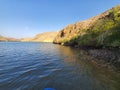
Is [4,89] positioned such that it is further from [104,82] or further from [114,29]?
[114,29]

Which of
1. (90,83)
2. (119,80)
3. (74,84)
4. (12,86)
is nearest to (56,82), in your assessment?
(74,84)

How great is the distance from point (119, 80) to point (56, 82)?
576cm

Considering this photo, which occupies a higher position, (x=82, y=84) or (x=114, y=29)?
(x=114, y=29)

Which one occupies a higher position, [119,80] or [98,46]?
[98,46]

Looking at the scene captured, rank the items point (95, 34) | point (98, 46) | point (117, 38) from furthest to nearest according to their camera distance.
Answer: point (95, 34), point (98, 46), point (117, 38)

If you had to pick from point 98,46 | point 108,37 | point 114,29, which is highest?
point 114,29

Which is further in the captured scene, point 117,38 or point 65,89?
point 117,38

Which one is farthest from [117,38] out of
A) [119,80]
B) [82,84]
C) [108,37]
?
[82,84]

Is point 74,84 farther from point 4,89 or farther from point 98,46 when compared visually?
point 98,46

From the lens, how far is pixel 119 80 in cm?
1136

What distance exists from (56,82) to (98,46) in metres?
28.4

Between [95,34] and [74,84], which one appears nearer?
[74,84]

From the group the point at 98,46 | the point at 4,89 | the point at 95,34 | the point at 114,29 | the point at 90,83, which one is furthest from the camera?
the point at 95,34

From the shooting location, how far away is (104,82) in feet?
36.0
